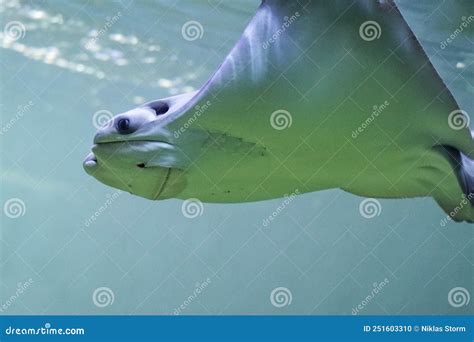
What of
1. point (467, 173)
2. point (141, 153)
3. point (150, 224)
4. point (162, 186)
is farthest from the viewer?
point (150, 224)

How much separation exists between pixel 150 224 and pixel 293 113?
70.2 feet

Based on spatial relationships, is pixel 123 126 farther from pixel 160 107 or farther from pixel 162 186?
pixel 162 186

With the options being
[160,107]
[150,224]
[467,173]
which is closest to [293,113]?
[160,107]

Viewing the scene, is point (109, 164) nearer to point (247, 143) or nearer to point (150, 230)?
point (247, 143)

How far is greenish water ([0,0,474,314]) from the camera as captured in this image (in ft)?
41.4

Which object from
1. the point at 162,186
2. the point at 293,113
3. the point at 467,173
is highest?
the point at 467,173

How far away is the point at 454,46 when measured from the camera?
11.2 m

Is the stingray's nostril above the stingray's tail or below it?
below

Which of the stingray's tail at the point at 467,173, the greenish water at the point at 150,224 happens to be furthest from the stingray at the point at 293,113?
the greenish water at the point at 150,224

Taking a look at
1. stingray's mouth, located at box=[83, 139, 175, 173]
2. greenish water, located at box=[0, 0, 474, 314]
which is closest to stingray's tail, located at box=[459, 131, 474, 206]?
stingray's mouth, located at box=[83, 139, 175, 173]

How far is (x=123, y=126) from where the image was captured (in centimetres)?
366

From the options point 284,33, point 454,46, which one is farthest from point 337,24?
point 454,46

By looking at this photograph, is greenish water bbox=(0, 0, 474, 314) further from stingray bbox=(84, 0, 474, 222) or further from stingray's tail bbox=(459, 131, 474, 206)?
stingray bbox=(84, 0, 474, 222)

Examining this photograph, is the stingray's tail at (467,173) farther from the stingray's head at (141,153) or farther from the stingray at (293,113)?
the stingray's head at (141,153)
